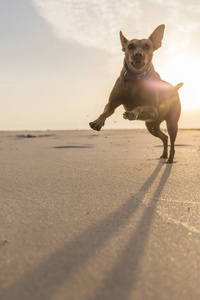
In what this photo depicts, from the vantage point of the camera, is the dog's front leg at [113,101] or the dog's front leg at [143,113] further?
the dog's front leg at [113,101]

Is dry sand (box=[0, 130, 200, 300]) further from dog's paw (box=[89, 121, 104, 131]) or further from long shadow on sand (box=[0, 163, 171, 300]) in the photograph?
dog's paw (box=[89, 121, 104, 131])

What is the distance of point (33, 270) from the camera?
3.74ft

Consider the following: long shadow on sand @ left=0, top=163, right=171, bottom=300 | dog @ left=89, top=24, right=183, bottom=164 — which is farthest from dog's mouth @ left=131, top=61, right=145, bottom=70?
long shadow on sand @ left=0, top=163, right=171, bottom=300

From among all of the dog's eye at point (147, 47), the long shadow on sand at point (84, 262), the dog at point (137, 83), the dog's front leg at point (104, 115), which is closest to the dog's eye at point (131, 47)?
the dog at point (137, 83)

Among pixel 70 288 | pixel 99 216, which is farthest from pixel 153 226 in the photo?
pixel 70 288

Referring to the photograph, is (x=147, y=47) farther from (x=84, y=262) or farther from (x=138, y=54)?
(x=84, y=262)

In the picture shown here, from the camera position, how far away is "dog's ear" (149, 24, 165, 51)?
141 inches

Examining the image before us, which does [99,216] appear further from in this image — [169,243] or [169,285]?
[169,285]

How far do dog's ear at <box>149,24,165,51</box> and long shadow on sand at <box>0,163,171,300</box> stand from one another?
250 centimetres

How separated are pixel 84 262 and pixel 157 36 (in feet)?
10.2

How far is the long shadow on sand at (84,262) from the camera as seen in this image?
3.31ft

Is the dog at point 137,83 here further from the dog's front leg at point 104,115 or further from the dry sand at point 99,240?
the dry sand at point 99,240

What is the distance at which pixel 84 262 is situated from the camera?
1.21m

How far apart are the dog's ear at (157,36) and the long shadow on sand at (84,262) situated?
250 centimetres
